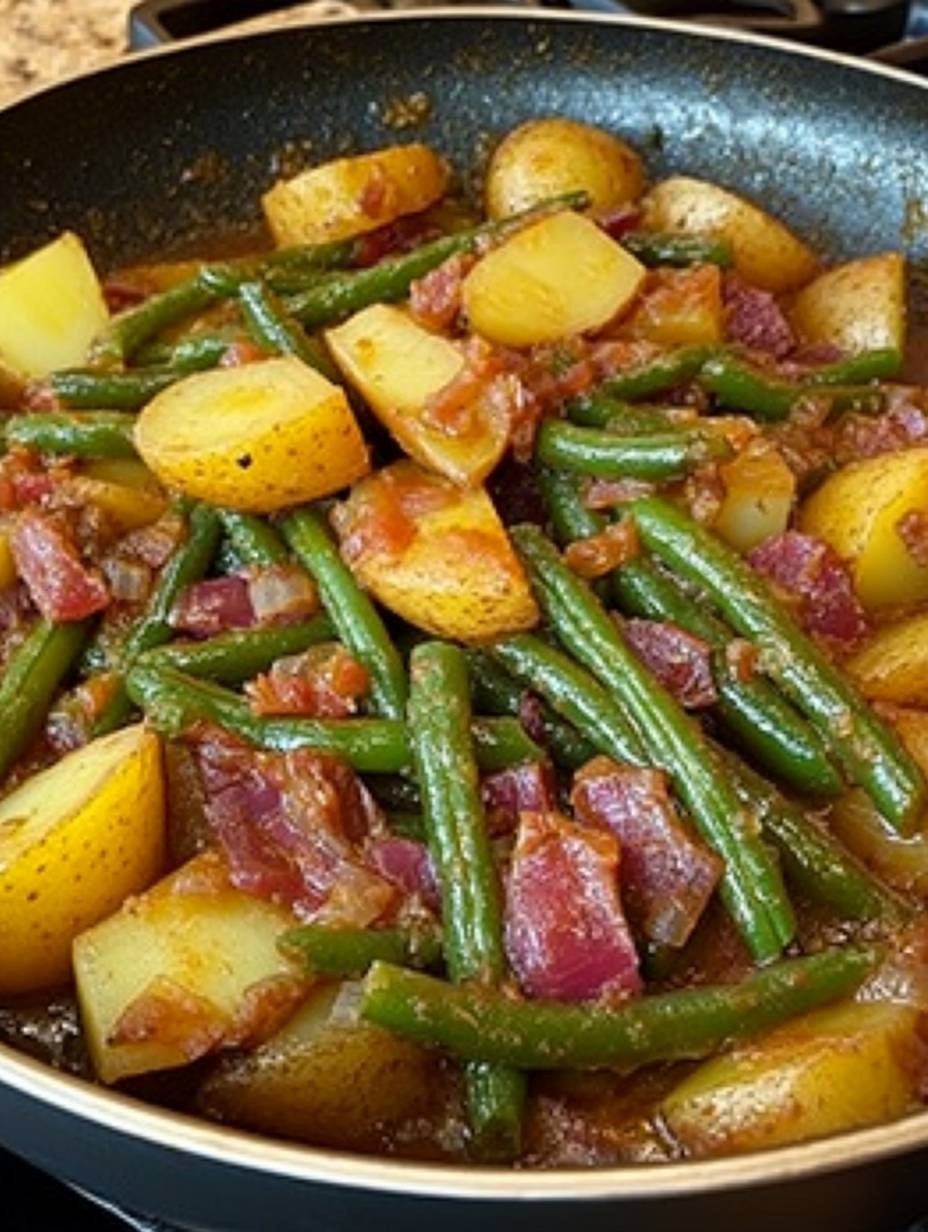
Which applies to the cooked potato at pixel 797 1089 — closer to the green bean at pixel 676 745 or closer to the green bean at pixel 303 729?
the green bean at pixel 676 745

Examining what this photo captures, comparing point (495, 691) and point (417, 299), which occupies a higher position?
point (417, 299)

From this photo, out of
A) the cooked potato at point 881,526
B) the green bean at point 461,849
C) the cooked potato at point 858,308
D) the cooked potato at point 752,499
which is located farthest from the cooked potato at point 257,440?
the cooked potato at point 858,308

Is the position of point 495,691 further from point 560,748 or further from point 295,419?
point 295,419

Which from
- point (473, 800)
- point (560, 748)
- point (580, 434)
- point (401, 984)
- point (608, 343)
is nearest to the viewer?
point (401, 984)

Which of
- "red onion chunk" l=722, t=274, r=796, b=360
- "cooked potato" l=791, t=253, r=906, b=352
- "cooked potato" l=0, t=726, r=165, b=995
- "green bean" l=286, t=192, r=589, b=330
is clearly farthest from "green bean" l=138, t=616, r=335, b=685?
"cooked potato" l=791, t=253, r=906, b=352

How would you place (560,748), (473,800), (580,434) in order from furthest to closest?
(580,434) < (560,748) < (473,800)

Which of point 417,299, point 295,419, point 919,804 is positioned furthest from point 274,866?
point 417,299

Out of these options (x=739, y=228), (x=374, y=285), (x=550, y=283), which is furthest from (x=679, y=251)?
(x=374, y=285)
